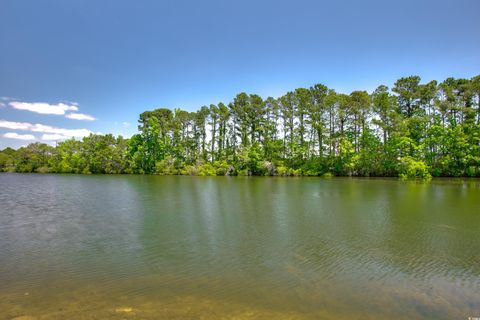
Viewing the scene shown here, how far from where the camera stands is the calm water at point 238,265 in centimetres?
643

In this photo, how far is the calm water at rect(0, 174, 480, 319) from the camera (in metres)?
6.43

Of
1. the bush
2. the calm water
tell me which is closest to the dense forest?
the bush

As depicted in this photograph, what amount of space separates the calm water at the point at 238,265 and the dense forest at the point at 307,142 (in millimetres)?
38972

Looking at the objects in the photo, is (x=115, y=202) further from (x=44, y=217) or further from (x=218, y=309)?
(x=218, y=309)

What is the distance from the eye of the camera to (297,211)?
59.9ft

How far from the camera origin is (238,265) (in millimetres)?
9133

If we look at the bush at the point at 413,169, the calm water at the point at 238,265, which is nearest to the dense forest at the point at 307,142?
the bush at the point at 413,169

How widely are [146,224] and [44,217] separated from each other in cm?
618

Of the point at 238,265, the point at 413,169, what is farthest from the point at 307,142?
the point at 238,265

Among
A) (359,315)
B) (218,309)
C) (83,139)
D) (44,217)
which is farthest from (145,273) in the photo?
(83,139)

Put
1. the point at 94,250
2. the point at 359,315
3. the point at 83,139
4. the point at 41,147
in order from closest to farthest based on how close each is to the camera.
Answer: the point at 359,315 < the point at 94,250 < the point at 83,139 < the point at 41,147

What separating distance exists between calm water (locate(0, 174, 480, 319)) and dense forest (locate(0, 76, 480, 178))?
39.0 metres

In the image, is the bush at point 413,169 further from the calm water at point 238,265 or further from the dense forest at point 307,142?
the calm water at point 238,265

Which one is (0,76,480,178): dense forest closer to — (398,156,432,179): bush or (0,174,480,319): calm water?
(398,156,432,179): bush
